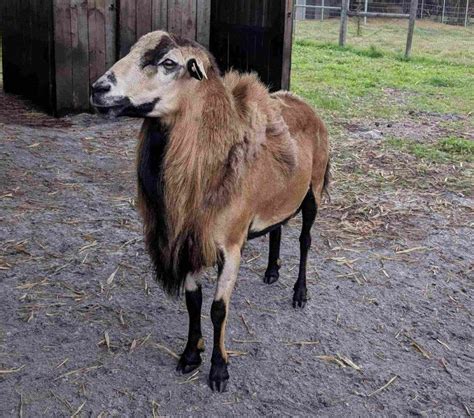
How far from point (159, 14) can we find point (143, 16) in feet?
0.73

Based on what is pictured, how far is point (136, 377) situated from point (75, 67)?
5.30m

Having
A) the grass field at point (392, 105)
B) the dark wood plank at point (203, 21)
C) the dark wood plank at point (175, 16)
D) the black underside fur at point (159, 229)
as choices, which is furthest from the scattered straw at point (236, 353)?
the dark wood plank at point (203, 21)

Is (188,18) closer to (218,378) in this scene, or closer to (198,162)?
(198,162)

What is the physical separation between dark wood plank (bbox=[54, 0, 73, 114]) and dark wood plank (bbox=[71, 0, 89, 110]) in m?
0.05

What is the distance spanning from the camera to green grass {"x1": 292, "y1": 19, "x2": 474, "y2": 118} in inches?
361

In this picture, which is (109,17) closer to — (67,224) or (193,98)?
(67,224)

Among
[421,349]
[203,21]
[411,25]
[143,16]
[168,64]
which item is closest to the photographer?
[168,64]

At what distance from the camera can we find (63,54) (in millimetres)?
7434

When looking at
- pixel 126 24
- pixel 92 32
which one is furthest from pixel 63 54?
pixel 126 24

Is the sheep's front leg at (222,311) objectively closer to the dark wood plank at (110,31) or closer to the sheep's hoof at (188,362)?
the sheep's hoof at (188,362)

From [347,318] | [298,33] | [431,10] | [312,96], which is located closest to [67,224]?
[347,318]

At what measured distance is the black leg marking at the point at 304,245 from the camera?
12.4ft

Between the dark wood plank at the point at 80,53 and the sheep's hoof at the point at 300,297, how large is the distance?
476cm

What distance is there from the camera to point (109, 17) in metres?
7.70
